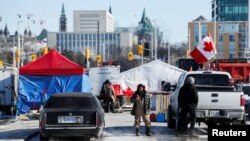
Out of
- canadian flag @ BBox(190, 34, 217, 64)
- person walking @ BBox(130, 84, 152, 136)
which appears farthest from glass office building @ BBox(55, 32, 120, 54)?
person walking @ BBox(130, 84, 152, 136)

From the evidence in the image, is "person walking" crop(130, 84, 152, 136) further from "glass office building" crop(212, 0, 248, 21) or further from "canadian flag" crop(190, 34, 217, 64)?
"glass office building" crop(212, 0, 248, 21)

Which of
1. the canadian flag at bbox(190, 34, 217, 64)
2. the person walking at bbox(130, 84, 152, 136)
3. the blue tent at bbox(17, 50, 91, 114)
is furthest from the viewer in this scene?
the canadian flag at bbox(190, 34, 217, 64)

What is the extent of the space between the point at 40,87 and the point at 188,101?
13060 mm

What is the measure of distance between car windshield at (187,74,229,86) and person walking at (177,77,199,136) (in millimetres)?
1858

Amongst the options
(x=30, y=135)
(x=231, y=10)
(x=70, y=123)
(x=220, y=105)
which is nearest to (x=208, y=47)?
(x=220, y=105)

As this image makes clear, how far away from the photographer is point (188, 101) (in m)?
18.3

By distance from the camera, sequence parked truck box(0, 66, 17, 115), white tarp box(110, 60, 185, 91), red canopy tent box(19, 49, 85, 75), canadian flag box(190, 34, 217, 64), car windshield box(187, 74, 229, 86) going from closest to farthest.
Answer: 1. car windshield box(187, 74, 229, 86)
2. red canopy tent box(19, 49, 85, 75)
3. canadian flag box(190, 34, 217, 64)
4. parked truck box(0, 66, 17, 115)
5. white tarp box(110, 60, 185, 91)

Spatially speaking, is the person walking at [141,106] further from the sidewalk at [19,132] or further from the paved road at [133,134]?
the sidewalk at [19,132]

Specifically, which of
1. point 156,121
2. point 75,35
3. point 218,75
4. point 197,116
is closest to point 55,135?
point 197,116

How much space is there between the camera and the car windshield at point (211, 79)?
66.9ft

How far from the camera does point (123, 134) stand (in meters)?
19.4

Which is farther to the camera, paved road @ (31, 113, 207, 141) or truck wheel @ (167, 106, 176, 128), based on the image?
truck wheel @ (167, 106, 176, 128)

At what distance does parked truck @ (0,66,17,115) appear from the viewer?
113 ft

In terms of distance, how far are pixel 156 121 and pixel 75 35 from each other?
173 meters
